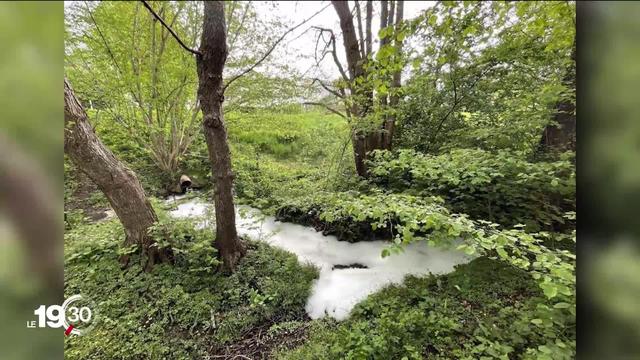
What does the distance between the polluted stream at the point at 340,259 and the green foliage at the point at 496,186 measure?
50cm

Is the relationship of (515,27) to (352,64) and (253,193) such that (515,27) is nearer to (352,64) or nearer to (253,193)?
(352,64)

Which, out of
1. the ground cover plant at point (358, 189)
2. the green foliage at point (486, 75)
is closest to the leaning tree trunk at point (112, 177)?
the ground cover plant at point (358, 189)

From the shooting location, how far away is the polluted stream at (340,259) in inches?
89.4

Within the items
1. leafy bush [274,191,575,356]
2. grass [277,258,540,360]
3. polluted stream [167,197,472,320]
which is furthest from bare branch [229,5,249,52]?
grass [277,258,540,360]

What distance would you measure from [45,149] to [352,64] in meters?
3.05

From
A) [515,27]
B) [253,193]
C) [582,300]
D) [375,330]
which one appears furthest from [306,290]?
[515,27]

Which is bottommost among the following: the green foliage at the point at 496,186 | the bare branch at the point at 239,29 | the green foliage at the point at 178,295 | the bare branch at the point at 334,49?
the green foliage at the point at 178,295

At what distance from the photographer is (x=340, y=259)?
9.25 ft

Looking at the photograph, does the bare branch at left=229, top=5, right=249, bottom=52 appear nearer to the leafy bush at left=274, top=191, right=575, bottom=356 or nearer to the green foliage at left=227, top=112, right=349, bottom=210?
the green foliage at left=227, top=112, right=349, bottom=210

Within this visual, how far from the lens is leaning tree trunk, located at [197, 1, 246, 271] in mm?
1746

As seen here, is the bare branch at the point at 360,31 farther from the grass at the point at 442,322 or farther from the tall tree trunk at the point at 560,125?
the grass at the point at 442,322

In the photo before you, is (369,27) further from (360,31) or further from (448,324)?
(448,324)

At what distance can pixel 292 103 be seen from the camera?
4086 mm

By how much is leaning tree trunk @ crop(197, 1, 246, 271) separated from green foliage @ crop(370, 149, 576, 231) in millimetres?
1461
